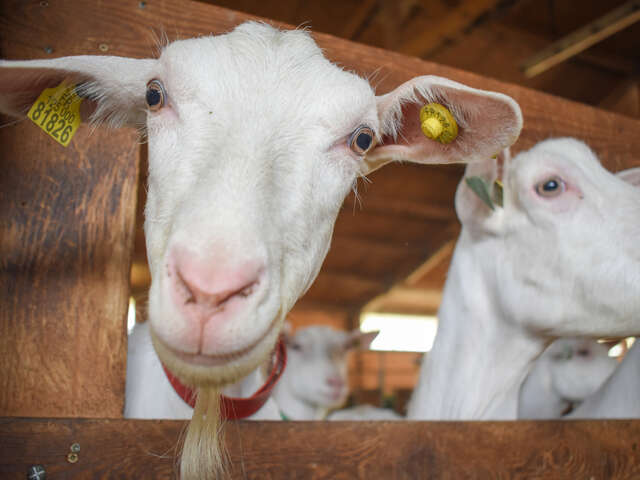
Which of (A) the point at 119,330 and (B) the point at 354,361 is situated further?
(B) the point at 354,361

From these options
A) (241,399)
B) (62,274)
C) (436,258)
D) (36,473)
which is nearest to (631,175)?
(241,399)

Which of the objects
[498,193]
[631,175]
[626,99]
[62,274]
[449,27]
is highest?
[449,27]

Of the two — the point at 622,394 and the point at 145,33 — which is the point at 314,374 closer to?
the point at 622,394

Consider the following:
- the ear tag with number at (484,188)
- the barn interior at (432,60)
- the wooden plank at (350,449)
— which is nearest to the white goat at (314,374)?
the barn interior at (432,60)

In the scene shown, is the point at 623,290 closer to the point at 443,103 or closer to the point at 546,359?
the point at 443,103

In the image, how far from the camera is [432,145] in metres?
1.61

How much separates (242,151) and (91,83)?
532 millimetres

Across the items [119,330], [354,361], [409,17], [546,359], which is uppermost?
[409,17]

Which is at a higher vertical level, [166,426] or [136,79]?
[136,79]

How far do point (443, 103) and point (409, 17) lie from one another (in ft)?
17.9

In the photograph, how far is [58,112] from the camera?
4.61ft

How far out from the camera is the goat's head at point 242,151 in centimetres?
92

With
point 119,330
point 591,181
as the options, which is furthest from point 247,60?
point 591,181

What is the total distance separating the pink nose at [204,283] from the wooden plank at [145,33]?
971 millimetres
